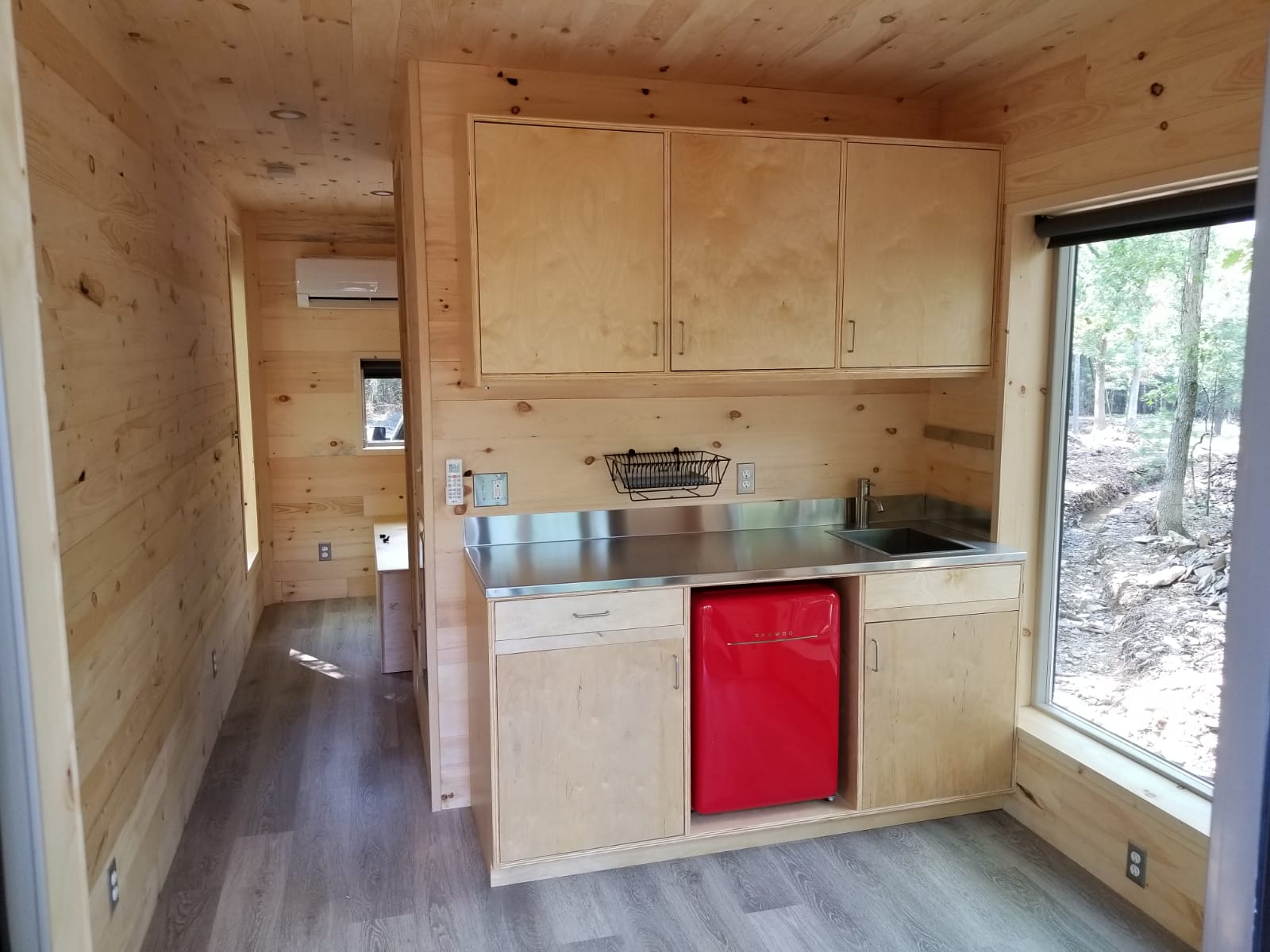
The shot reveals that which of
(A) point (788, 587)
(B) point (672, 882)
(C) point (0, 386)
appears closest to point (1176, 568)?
(A) point (788, 587)

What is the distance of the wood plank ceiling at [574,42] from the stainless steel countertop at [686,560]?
1.54 meters

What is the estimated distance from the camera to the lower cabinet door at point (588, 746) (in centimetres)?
257

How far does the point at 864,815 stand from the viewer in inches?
115

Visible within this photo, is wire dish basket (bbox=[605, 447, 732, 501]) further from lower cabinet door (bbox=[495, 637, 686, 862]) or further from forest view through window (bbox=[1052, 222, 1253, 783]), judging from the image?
forest view through window (bbox=[1052, 222, 1253, 783])

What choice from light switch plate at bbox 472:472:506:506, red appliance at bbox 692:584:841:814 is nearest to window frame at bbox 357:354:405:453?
light switch plate at bbox 472:472:506:506

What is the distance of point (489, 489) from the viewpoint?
9.97 feet

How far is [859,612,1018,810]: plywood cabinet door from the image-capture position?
285cm

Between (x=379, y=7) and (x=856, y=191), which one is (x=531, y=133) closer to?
(x=379, y=7)

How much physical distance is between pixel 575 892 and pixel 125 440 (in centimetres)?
180

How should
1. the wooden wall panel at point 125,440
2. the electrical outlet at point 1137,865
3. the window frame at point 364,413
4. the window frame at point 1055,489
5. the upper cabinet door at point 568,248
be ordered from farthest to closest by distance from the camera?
the window frame at point 364,413, the window frame at point 1055,489, the upper cabinet door at point 568,248, the electrical outlet at point 1137,865, the wooden wall panel at point 125,440

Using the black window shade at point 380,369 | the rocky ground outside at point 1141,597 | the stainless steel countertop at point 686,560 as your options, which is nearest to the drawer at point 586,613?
the stainless steel countertop at point 686,560

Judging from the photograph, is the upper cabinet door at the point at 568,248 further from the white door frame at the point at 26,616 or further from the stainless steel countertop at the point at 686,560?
the white door frame at the point at 26,616

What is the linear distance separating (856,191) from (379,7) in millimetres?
1496

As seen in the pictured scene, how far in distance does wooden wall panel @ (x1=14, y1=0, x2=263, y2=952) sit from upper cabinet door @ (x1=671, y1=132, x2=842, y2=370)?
1.55m
